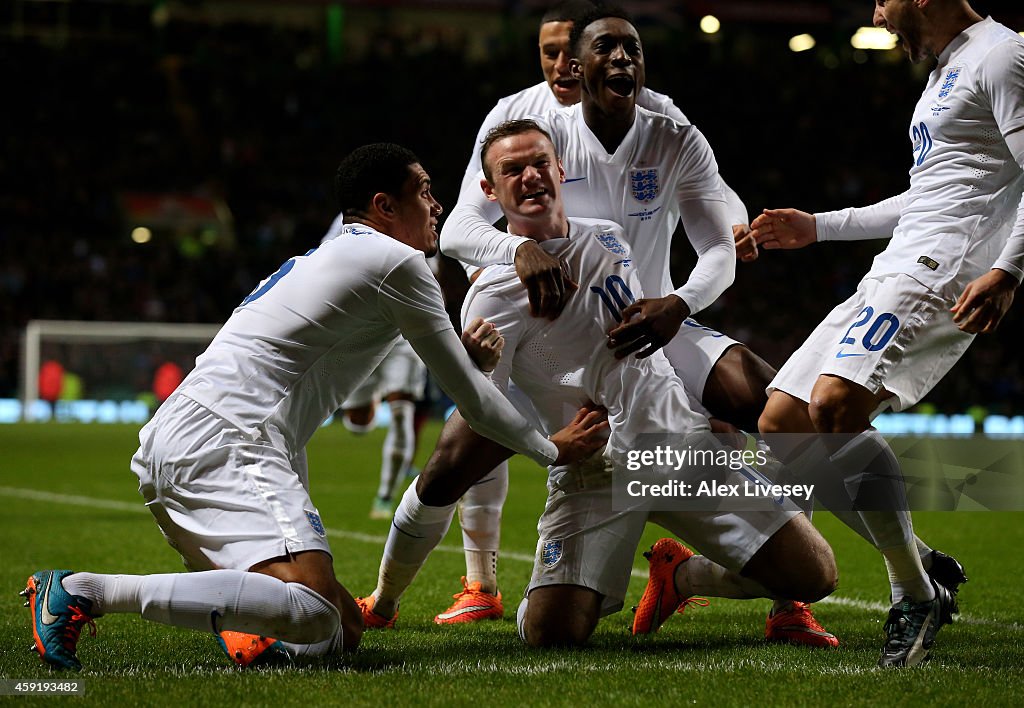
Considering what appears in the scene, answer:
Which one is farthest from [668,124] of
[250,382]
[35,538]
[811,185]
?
[811,185]

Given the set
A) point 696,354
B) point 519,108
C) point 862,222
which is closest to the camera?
point 696,354

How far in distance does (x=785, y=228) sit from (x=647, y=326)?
0.97 m

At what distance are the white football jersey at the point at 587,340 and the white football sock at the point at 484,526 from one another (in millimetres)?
826

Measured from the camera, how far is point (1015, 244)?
→ 3703 millimetres

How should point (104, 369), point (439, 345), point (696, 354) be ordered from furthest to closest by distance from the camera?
point (104, 369) → point (696, 354) → point (439, 345)

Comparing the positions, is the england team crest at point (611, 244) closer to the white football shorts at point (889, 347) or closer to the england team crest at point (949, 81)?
the white football shorts at point (889, 347)

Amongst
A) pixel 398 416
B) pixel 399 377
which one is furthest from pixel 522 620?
pixel 399 377

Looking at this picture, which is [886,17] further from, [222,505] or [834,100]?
[834,100]

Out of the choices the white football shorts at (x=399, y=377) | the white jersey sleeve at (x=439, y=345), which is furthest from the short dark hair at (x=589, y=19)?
the white football shorts at (x=399, y=377)

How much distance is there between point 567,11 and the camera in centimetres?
538

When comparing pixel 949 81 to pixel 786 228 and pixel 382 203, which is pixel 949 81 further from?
pixel 382 203

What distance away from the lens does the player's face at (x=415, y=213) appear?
3.95m

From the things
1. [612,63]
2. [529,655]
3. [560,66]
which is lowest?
[529,655]

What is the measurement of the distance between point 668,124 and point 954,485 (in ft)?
9.24
